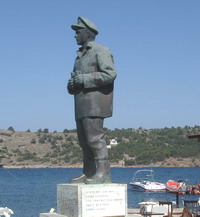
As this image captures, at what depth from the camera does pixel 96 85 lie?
9.74m

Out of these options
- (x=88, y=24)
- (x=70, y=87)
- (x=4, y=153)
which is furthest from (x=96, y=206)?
(x=4, y=153)

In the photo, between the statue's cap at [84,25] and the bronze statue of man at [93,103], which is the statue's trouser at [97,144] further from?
the statue's cap at [84,25]

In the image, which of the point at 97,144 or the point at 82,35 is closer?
the point at 97,144

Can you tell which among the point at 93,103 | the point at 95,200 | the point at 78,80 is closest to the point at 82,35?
the point at 78,80

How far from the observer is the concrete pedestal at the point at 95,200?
9.38 meters

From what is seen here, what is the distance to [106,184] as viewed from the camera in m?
9.58

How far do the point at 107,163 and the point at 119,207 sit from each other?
761 millimetres

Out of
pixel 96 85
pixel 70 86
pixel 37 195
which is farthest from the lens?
pixel 37 195

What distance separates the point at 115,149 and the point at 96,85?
433 feet

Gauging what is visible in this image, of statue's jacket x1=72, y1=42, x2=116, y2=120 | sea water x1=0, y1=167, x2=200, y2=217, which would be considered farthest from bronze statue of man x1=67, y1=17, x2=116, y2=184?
sea water x1=0, y1=167, x2=200, y2=217

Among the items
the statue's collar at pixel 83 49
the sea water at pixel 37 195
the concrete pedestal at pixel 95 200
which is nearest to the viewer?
the concrete pedestal at pixel 95 200

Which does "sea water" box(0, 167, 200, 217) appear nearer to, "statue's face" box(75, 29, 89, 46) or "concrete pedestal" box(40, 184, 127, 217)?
"statue's face" box(75, 29, 89, 46)

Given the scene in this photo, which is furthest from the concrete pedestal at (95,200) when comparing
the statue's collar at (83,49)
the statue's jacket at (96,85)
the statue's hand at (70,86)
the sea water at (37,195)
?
the sea water at (37,195)

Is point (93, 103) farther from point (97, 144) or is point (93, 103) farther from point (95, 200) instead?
point (95, 200)
